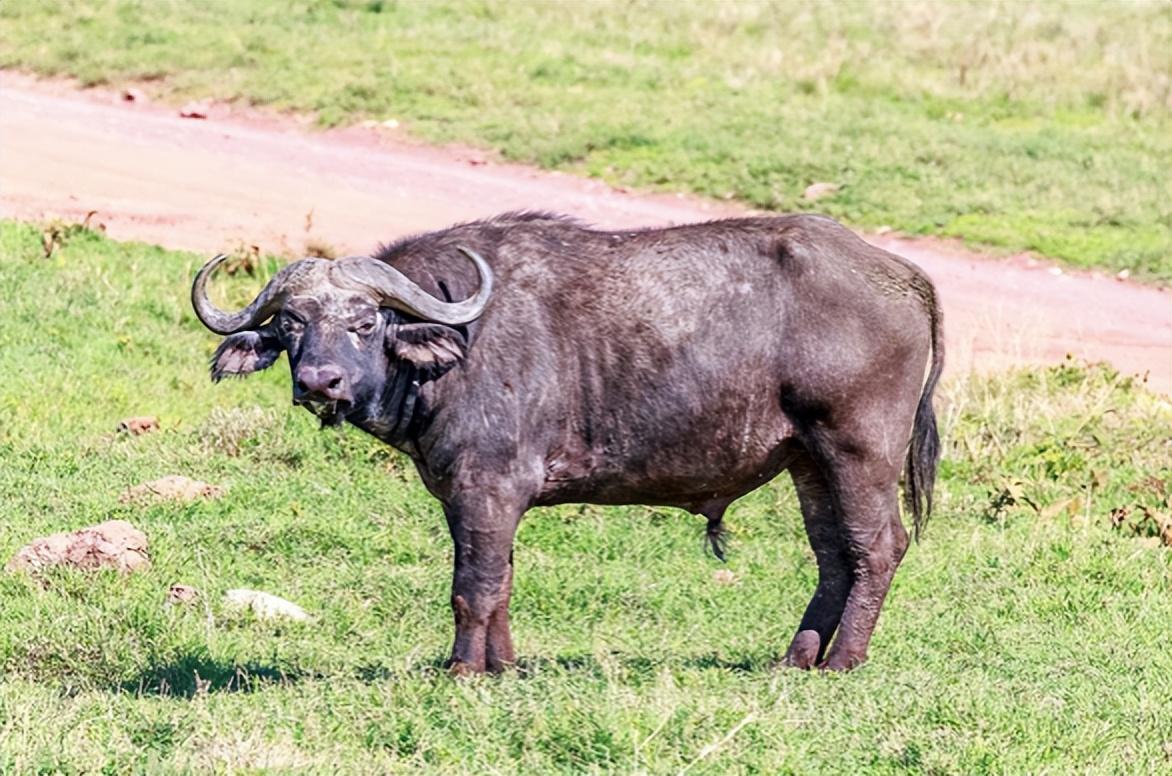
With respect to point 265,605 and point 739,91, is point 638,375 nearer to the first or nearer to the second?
point 265,605

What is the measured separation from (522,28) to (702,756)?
16.4m

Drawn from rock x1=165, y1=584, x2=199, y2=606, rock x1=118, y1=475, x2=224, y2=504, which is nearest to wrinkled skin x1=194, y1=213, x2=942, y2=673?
rock x1=165, y1=584, x2=199, y2=606

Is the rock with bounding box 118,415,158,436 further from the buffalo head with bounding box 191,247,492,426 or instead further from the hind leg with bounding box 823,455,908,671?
the hind leg with bounding box 823,455,908,671

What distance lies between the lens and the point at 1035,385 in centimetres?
1206

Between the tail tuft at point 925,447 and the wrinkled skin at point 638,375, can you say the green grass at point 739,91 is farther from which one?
the wrinkled skin at point 638,375

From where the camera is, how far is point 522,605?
8.76 metres

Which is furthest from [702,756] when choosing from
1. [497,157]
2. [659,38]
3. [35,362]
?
[659,38]

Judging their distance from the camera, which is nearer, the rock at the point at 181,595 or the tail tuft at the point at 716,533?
the tail tuft at the point at 716,533

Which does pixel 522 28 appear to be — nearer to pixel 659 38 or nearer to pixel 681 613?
pixel 659 38

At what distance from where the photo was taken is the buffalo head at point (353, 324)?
7.11m

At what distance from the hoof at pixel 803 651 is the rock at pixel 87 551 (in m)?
2.90

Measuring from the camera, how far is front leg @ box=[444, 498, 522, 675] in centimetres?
736

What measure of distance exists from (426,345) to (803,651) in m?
2.01

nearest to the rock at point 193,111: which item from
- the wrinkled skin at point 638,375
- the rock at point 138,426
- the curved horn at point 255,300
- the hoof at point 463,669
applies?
the rock at point 138,426
